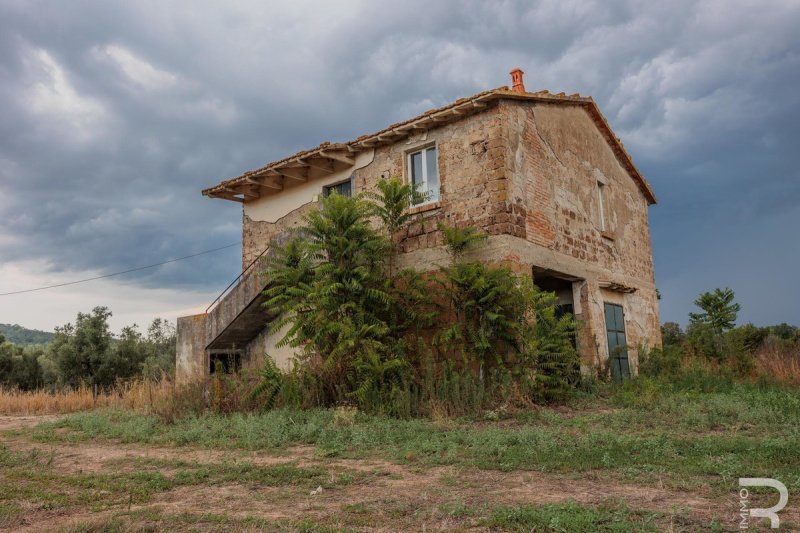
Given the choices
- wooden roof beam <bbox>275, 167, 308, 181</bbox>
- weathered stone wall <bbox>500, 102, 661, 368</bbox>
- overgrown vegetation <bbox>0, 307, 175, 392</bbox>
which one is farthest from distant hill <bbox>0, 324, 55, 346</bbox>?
weathered stone wall <bbox>500, 102, 661, 368</bbox>

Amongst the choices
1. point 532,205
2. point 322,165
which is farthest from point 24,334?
point 532,205

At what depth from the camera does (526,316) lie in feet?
36.5

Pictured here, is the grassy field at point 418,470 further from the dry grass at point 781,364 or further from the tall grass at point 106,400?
the dry grass at point 781,364

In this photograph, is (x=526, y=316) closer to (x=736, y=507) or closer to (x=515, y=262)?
(x=515, y=262)

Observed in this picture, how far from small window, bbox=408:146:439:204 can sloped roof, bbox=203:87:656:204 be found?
54 centimetres

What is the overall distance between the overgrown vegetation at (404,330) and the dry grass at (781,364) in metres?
4.68

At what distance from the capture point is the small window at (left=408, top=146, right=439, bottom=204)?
13.0 m

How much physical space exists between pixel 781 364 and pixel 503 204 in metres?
7.50

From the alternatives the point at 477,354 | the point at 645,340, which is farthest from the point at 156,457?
the point at 645,340

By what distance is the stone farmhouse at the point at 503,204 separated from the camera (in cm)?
1213

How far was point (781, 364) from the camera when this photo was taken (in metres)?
13.4

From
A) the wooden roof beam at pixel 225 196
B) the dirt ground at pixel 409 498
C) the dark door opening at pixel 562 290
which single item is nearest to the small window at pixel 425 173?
the dark door opening at pixel 562 290

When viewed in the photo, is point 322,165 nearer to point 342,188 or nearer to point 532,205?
point 342,188

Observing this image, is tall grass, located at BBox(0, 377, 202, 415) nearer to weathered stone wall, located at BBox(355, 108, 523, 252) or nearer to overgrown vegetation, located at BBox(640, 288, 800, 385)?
weathered stone wall, located at BBox(355, 108, 523, 252)
